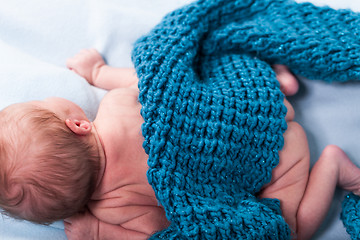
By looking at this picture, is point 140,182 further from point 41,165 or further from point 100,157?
point 41,165

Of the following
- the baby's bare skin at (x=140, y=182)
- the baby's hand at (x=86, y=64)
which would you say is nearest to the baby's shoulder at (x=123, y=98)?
the baby's bare skin at (x=140, y=182)

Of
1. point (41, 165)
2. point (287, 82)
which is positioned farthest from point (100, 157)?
point (287, 82)

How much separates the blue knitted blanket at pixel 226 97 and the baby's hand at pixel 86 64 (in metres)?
0.26

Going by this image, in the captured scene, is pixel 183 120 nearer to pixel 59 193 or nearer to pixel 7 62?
pixel 59 193

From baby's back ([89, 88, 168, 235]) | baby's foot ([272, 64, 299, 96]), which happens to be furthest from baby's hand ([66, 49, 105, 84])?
baby's foot ([272, 64, 299, 96])

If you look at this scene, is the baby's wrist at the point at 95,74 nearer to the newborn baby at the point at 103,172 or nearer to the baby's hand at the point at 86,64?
the baby's hand at the point at 86,64

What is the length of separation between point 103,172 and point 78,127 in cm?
16

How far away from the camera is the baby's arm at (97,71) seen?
123 centimetres

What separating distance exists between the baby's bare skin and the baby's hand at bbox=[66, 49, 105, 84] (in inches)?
9.6

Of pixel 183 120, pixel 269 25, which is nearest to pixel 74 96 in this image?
pixel 183 120

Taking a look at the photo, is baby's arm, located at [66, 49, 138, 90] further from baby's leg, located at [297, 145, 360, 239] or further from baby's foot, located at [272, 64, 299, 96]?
baby's leg, located at [297, 145, 360, 239]

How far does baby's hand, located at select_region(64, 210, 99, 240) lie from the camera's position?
100cm

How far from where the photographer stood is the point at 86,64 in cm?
127

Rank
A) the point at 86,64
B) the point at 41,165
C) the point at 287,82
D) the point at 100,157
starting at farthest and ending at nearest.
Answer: the point at 86,64, the point at 287,82, the point at 100,157, the point at 41,165
